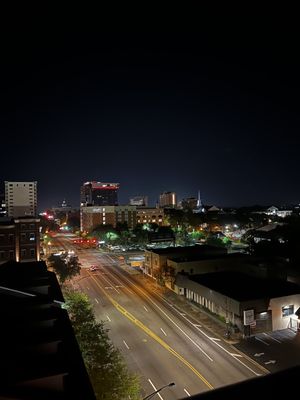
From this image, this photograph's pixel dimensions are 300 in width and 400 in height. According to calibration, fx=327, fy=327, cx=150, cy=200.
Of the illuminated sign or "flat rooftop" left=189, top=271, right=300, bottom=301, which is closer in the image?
the illuminated sign

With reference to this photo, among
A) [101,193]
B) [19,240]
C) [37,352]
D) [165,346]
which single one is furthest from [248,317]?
[101,193]

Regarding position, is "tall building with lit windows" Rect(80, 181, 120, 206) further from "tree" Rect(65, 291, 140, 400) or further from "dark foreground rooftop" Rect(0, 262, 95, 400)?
"tree" Rect(65, 291, 140, 400)

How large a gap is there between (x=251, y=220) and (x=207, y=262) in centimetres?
7647

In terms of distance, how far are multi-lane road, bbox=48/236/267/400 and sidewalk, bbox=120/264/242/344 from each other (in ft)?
1.73

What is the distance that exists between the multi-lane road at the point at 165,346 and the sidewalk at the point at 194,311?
0.53m

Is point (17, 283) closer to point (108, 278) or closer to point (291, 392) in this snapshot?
point (108, 278)

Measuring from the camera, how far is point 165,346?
21500mm

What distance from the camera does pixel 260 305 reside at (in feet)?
79.6

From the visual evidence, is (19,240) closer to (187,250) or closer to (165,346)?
(187,250)

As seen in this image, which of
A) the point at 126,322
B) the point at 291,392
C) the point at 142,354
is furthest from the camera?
the point at 126,322

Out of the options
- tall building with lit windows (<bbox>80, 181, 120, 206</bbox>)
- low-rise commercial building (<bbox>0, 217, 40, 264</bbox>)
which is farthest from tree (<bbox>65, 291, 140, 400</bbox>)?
tall building with lit windows (<bbox>80, 181, 120, 206</bbox>)

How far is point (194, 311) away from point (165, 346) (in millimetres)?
7683

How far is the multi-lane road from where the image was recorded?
17484 mm

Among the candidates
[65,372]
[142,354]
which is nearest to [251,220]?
[142,354]
